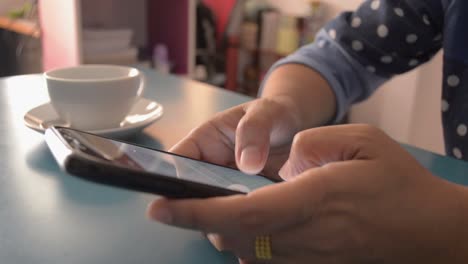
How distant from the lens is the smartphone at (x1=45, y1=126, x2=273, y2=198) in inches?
8.8

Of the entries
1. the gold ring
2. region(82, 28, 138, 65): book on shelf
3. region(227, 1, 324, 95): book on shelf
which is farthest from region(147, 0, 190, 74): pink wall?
the gold ring

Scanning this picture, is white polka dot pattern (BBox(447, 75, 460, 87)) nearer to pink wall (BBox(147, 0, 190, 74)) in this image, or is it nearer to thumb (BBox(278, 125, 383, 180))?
thumb (BBox(278, 125, 383, 180))

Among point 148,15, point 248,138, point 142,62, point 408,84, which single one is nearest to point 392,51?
point 248,138

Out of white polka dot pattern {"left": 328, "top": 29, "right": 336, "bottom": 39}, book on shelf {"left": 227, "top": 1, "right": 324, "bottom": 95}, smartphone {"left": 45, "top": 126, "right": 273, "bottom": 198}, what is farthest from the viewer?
book on shelf {"left": 227, "top": 1, "right": 324, "bottom": 95}

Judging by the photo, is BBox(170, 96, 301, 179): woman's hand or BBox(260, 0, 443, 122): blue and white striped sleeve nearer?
BBox(170, 96, 301, 179): woman's hand

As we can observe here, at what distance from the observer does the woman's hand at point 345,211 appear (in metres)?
0.25

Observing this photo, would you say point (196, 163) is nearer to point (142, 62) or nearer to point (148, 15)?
point (142, 62)

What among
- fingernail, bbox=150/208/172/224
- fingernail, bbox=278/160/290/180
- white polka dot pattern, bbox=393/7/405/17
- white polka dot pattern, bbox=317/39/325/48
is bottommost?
fingernail, bbox=278/160/290/180

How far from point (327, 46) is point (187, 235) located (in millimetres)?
455

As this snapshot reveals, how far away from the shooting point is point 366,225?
289mm

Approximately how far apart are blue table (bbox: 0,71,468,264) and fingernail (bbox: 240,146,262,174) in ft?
0.21

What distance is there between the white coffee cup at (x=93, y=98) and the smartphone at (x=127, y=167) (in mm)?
217

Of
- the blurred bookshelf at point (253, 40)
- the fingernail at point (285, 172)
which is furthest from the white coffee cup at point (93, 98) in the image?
the blurred bookshelf at point (253, 40)

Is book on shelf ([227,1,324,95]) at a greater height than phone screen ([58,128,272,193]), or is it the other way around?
phone screen ([58,128,272,193])
